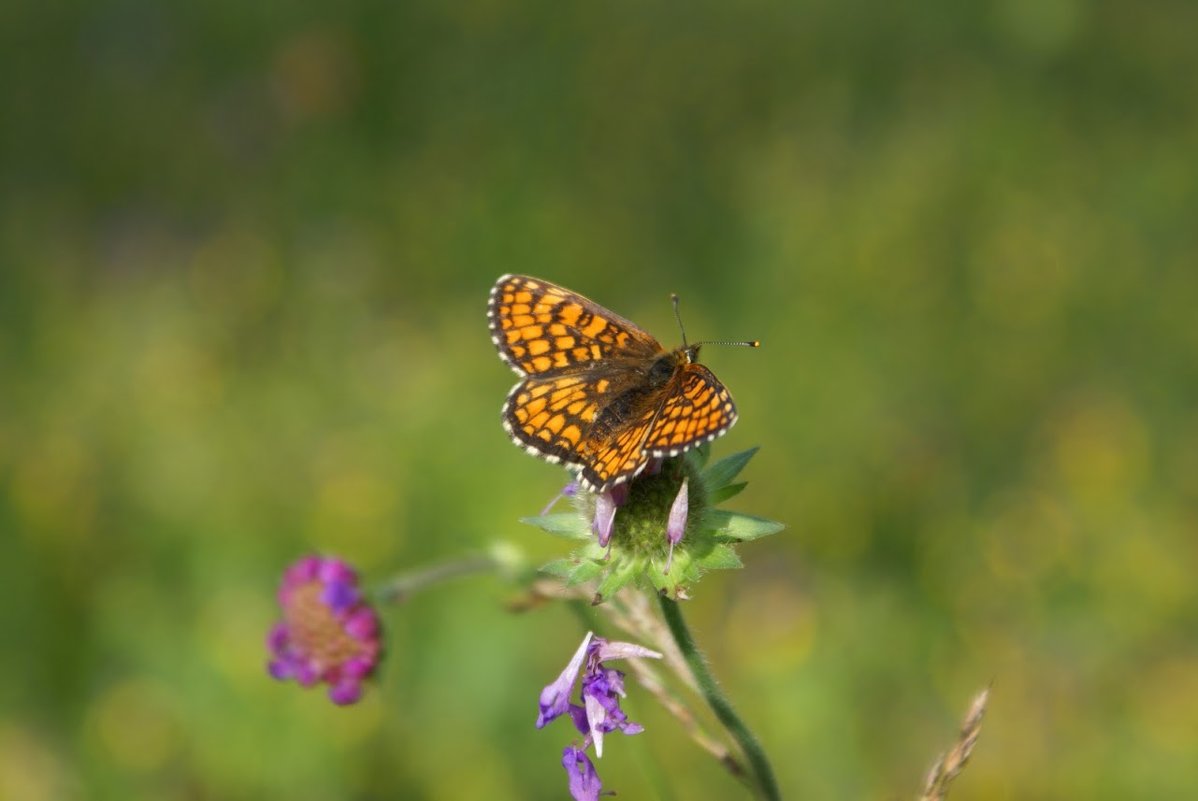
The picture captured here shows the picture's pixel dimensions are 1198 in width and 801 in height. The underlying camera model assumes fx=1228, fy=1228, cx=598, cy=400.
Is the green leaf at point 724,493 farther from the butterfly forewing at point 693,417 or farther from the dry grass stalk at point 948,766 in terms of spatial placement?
the dry grass stalk at point 948,766

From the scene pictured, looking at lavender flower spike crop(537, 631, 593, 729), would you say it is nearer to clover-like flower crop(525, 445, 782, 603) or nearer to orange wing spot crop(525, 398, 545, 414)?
clover-like flower crop(525, 445, 782, 603)

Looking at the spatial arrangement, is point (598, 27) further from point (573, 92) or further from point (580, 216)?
point (580, 216)

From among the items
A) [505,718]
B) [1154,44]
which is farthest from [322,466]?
[1154,44]

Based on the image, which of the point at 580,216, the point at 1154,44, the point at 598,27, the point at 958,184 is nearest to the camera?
the point at 958,184

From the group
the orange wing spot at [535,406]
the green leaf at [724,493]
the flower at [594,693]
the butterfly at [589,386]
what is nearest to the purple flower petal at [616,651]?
the flower at [594,693]

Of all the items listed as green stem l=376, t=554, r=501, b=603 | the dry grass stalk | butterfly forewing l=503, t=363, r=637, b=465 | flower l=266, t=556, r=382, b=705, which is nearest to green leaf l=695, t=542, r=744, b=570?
butterfly forewing l=503, t=363, r=637, b=465

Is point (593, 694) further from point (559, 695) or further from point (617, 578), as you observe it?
point (617, 578)
